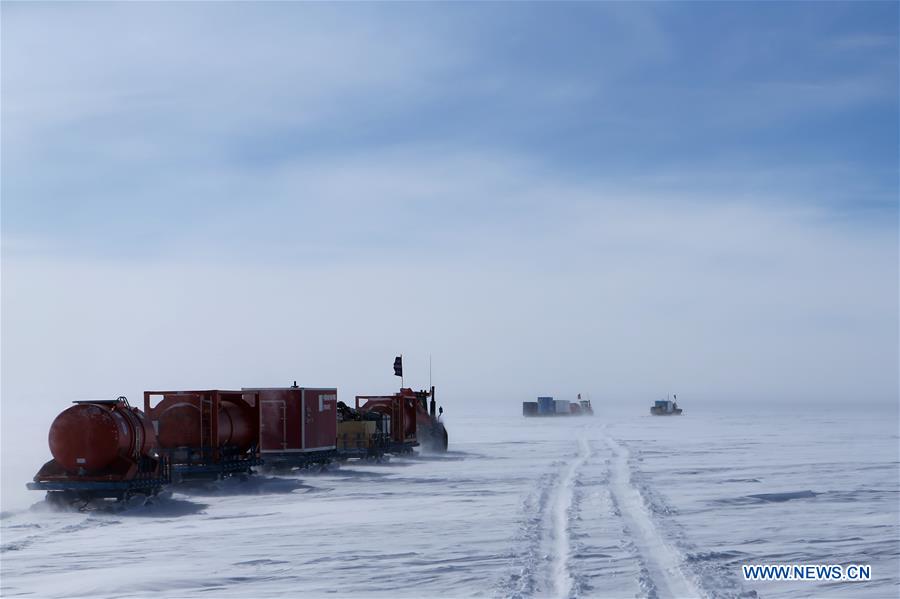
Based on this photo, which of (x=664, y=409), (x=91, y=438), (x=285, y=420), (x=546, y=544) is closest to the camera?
(x=546, y=544)

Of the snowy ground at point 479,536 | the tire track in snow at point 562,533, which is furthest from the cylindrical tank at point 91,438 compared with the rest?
the tire track in snow at point 562,533

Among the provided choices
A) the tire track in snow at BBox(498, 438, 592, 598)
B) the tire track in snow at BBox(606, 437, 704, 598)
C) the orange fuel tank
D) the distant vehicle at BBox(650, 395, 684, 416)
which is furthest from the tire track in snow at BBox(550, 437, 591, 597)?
the distant vehicle at BBox(650, 395, 684, 416)

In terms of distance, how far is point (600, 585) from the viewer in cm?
1205

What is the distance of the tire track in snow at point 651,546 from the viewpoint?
11.8 metres

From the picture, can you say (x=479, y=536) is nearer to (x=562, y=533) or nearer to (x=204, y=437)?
(x=562, y=533)

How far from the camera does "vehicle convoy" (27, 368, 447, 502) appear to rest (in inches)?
827

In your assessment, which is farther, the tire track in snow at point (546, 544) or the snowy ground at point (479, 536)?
the snowy ground at point (479, 536)

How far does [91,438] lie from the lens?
2098 cm

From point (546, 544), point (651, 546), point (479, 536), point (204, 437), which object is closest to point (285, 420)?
point (204, 437)

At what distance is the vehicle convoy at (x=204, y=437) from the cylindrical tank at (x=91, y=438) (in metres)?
0.02

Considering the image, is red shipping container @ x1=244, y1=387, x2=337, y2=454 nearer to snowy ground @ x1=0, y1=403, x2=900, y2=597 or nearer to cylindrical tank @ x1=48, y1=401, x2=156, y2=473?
snowy ground @ x1=0, y1=403, x2=900, y2=597

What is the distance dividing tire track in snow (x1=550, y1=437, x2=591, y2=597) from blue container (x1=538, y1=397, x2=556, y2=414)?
253ft

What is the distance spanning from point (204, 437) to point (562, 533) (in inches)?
514

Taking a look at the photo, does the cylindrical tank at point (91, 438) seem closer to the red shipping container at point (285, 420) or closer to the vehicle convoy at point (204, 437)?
the vehicle convoy at point (204, 437)
